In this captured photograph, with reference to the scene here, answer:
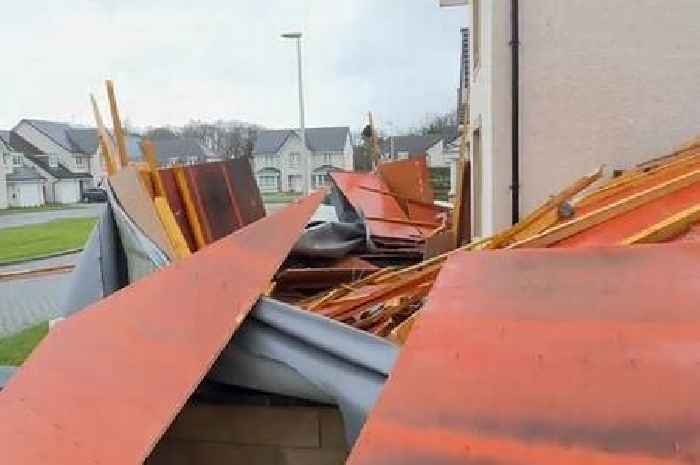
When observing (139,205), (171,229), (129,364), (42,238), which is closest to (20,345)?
(139,205)

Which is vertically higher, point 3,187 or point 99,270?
point 99,270

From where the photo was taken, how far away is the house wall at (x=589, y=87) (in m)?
5.48

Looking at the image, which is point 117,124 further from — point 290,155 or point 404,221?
point 290,155

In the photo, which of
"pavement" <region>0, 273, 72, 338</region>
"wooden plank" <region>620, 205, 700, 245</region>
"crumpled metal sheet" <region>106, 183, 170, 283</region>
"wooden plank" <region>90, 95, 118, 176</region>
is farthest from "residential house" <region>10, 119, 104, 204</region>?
"wooden plank" <region>620, 205, 700, 245</region>

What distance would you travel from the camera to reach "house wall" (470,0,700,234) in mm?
5480

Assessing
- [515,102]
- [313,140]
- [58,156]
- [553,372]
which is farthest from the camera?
[313,140]

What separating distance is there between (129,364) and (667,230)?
2.28m

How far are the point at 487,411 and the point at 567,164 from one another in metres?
4.27

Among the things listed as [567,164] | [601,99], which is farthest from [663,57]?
[567,164]

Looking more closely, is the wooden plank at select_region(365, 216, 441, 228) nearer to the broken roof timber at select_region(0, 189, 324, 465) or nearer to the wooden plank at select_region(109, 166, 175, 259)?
the wooden plank at select_region(109, 166, 175, 259)

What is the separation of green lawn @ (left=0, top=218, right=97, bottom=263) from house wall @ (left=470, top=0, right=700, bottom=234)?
19486mm

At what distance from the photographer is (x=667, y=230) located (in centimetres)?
289

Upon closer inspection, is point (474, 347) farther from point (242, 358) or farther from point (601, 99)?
point (601, 99)

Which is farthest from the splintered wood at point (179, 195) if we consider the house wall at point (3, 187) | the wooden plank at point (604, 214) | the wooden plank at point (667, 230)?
the house wall at point (3, 187)
